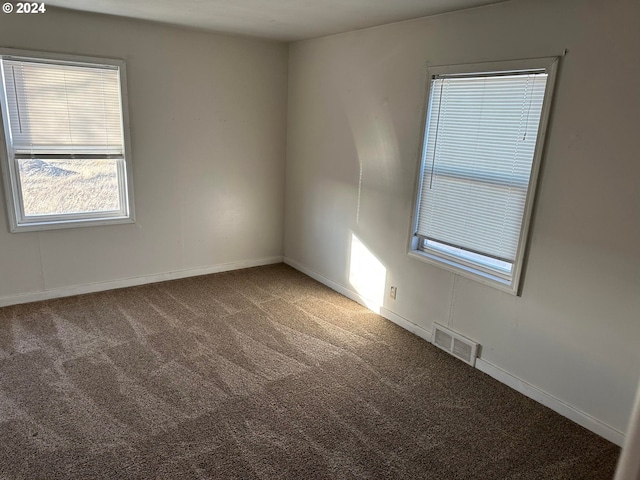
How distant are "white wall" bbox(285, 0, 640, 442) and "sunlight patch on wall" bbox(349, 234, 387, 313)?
18mm

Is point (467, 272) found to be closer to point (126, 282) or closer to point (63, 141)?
point (126, 282)

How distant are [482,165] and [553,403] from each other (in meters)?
1.53

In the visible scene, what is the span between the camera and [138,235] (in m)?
4.14

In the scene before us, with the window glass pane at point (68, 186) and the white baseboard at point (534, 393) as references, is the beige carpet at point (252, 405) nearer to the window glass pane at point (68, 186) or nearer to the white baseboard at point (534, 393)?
the white baseboard at point (534, 393)

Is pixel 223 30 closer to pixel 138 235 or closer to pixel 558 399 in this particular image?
pixel 138 235

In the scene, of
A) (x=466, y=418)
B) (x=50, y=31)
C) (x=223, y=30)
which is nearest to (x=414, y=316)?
(x=466, y=418)

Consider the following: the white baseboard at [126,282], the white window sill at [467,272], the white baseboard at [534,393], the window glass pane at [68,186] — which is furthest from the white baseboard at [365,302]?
the window glass pane at [68,186]

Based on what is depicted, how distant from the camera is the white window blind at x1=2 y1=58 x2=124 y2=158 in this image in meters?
3.40

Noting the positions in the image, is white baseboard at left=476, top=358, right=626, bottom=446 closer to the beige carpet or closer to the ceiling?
the beige carpet

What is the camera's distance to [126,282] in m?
4.18

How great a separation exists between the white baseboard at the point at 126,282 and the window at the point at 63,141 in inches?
23.2

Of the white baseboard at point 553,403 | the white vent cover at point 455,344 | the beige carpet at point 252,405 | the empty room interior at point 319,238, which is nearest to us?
the beige carpet at point 252,405

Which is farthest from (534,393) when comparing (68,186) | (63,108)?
(63,108)

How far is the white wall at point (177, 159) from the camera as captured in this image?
143 inches
